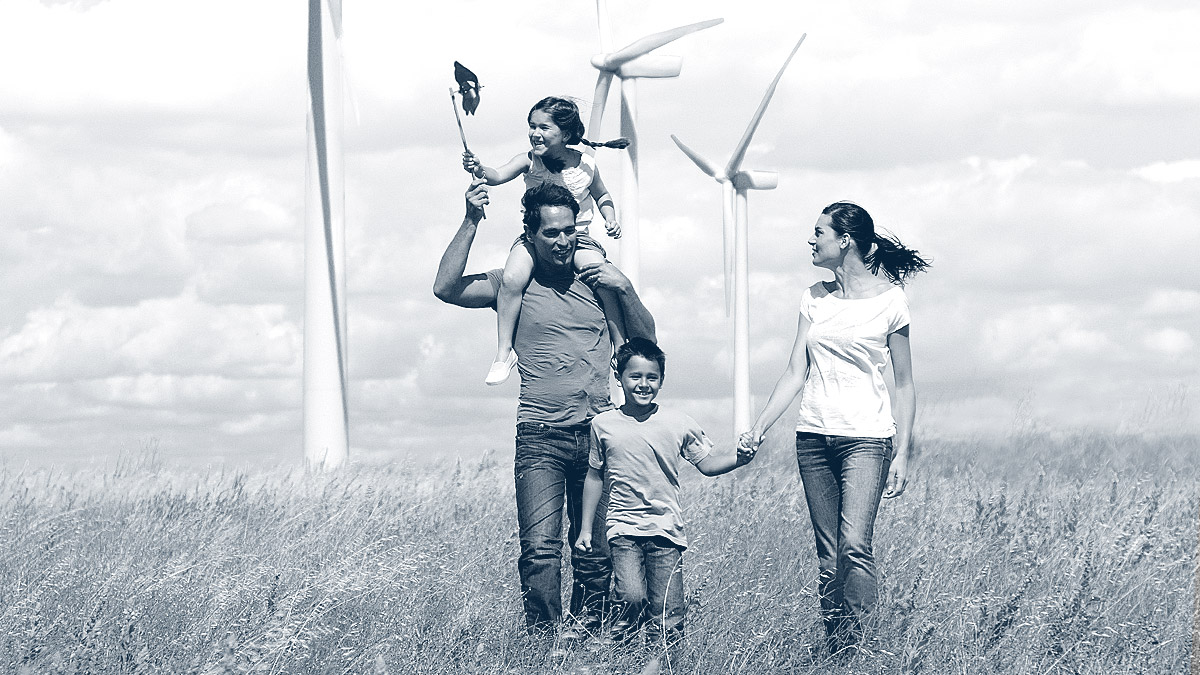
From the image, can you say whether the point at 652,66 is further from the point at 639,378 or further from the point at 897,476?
the point at 639,378

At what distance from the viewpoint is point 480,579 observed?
8.99 meters

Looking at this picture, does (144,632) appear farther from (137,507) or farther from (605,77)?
(605,77)

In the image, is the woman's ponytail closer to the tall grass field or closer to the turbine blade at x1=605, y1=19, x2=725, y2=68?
the tall grass field

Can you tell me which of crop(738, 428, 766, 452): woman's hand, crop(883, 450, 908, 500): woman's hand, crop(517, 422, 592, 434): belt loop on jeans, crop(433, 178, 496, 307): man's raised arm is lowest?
crop(883, 450, 908, 500): woman's hand

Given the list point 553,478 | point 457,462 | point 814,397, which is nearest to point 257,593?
point 553,478

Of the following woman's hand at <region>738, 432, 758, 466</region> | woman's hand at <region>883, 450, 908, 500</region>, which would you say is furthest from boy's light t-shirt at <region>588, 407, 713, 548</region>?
woman's hand at <region>883, 450, 908, 500</region>

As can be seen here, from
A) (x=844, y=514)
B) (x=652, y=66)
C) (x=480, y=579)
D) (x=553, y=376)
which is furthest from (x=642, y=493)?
(x=652, y=66)

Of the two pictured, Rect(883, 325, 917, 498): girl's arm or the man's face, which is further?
Rect(883, 325, 917, 498): girl's arm

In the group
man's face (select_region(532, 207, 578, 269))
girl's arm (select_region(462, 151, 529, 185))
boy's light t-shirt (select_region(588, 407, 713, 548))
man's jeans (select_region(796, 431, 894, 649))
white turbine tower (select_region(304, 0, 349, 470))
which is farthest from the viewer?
white turbine tower (select_region(304, 0, 349, 470))

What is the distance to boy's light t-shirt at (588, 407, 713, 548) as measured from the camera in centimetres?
649

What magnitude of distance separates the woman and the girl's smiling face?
1340 mm

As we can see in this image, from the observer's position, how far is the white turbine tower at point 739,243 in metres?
22.0

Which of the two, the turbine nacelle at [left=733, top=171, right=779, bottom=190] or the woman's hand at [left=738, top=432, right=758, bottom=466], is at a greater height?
the turbine nacelle at [left=733, top=171, right=779, bottom=190]

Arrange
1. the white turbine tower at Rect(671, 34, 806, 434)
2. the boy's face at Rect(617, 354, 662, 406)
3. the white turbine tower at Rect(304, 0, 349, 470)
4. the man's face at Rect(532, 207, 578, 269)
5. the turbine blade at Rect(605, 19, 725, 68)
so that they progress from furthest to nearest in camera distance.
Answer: the white turbine tower at Rect(671, 34, 806, 434), the turbine blade at Rect(605, 19, 725, 68), the white turbine tower at Rect(304, 0, 349, 470), the man's face at Rect(532, 207, 578, 269), the boy's face at Rect(617, 354, 662, 406)
